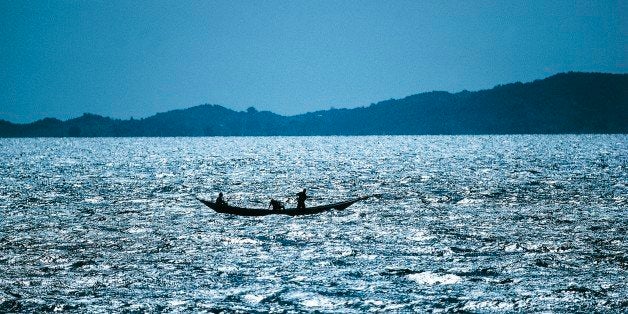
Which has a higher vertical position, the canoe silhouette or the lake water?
the canoe silhouette

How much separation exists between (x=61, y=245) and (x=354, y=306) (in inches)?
782

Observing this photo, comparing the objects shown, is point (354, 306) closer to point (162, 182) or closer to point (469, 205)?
point (469, 205)

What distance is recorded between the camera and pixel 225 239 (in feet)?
121

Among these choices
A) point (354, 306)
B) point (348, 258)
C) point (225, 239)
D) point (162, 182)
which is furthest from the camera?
point (162, 182)

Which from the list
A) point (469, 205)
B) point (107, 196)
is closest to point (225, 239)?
point (469, 205)

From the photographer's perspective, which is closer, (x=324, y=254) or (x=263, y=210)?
(x=324, y=254)

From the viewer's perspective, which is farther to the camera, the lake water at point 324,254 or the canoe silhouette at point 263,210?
the canoe silhouette at point 263,210

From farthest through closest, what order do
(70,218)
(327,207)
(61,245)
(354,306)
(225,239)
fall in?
(70,218) → (327,207) → (225,239) → (61,245) → (354,306)

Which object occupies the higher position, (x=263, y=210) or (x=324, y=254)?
(x=263, y=210)

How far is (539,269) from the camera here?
27.8 meters

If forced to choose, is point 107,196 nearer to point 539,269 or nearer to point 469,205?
point 469,205

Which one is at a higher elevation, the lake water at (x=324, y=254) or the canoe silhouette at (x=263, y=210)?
the canoe silhouette at (x=263, y=210)

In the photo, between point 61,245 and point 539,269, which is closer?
point 539,269

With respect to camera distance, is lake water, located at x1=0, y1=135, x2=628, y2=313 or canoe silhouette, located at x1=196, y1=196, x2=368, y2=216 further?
canoe silhouette, located at x1=196, y1=196, x2=368, y2=216
